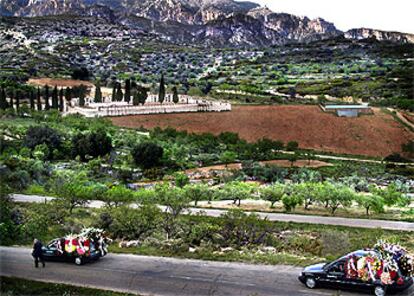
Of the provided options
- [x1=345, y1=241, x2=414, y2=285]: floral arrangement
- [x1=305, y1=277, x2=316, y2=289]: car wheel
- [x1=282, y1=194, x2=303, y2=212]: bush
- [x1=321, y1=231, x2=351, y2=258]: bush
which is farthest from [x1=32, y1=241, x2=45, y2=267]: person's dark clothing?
[x1=282, y1=194, x2=303, y2=212]: bush

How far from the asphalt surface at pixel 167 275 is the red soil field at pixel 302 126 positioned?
87.8 feet

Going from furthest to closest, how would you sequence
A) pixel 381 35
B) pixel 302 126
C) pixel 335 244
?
pixel 381 35
pixel 302 126
pixel 335 244

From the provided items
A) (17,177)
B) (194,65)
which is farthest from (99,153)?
(194,65)

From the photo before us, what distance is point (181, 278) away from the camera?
11.7 metres

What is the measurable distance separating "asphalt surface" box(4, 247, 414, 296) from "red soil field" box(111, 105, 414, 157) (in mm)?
26756

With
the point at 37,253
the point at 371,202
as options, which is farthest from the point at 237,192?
the point at 37,253

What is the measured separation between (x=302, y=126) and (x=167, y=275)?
31726 mm

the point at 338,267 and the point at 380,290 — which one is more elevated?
the point at 338,267

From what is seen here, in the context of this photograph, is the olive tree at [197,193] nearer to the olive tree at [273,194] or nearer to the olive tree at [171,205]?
the olive tree at [171,205]

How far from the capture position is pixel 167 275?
39.1 feet

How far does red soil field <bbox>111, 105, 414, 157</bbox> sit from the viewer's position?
128 feet

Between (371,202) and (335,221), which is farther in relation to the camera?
(371,202)

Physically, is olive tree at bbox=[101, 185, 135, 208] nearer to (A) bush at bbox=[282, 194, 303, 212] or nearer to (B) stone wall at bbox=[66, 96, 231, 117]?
(A) bush at bbox=[282, 194, 303, 212]

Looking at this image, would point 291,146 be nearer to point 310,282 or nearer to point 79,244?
point 79,244
